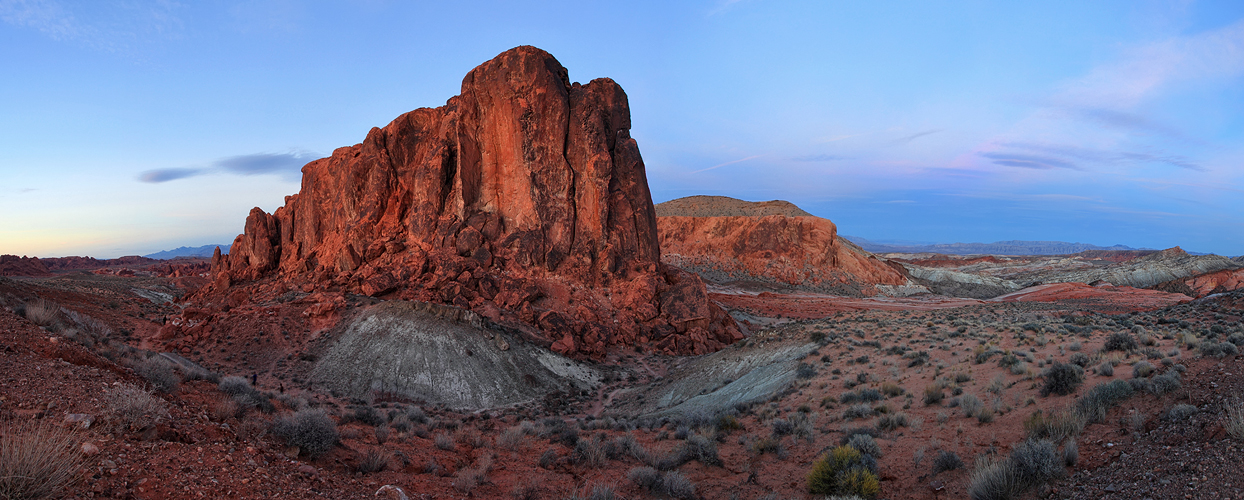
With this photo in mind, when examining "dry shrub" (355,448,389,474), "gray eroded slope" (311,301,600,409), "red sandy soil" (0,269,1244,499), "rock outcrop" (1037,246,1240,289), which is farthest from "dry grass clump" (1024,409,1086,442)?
"rock outcrop" (1037,246,1240,289)

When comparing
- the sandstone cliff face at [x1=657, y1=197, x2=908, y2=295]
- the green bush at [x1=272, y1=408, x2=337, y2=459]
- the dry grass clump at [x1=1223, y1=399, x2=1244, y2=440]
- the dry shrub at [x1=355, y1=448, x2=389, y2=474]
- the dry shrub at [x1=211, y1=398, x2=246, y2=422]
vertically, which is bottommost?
the dry shrub at [x1=355, y1=448, x2=389, y2=474]

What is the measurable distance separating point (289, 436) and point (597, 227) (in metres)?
23.6

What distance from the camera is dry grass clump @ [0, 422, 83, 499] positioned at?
4043mm

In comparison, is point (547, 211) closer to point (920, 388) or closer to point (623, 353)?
point (623, 353)

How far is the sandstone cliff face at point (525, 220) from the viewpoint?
28078 millimetres

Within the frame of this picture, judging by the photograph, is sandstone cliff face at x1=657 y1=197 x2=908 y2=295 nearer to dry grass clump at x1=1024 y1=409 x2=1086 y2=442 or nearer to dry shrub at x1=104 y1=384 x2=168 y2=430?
dry grass clump at x1=1024 y1=409 x2=1086 y2=442

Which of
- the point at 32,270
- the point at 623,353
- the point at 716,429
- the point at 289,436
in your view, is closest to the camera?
the point at 289,436

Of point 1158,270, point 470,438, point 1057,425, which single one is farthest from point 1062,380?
point 1158,270

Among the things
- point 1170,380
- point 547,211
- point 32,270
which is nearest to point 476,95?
point 547,211

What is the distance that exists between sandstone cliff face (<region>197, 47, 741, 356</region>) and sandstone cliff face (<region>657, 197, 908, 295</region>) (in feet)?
116

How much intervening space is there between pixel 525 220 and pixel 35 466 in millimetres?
26140

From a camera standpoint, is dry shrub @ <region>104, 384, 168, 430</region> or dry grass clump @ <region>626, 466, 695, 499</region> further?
dry grass clump @ <region>626, 466, 695, 499</region>

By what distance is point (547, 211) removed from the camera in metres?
30.1

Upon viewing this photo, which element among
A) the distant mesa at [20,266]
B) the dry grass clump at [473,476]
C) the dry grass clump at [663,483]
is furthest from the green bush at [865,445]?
the distant mesa at [20,266]
